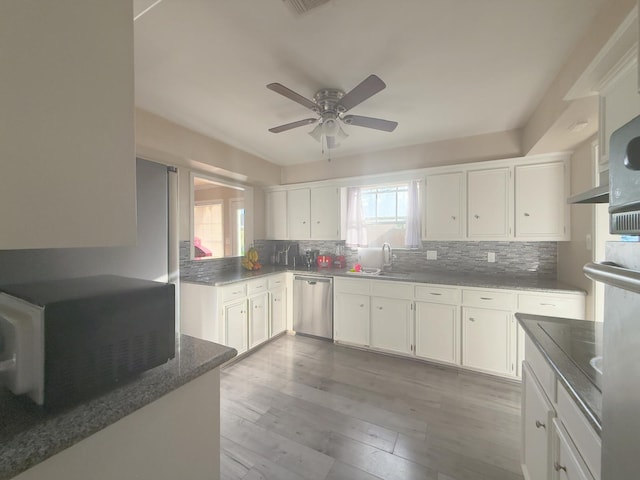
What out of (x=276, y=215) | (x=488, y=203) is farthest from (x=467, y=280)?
(x=276, y=215)

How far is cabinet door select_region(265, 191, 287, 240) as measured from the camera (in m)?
4.09

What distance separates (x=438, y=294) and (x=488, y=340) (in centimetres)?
62

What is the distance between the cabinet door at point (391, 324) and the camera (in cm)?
287

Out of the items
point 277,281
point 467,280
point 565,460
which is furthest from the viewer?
point 277,281

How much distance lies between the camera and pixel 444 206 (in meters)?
3.00

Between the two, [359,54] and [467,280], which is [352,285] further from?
[359,54]

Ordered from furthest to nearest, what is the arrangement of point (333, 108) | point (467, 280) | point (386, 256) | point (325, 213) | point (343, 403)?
point (325, 213)
point (386, 256)
point (467, 280)
point (343, 403)
point (333, 108)

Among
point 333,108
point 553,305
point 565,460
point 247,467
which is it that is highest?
point 333,108

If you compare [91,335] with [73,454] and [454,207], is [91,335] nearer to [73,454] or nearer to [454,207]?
[73,454]

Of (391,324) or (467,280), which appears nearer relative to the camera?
(467,280)

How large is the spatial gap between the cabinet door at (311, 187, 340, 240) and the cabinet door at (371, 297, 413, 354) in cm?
118

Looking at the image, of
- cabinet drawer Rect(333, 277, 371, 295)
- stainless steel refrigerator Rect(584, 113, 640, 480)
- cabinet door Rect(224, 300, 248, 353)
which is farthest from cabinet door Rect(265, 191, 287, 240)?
stainless steel refrigerator Rect(584, 113, 640, 480)

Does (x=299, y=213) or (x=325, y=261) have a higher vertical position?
(x=299, y=213)

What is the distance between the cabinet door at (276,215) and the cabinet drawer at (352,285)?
1298 mm
